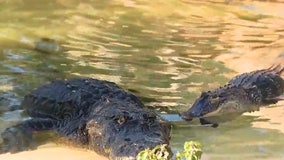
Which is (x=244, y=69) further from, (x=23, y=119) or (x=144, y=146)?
(x=144, y=146)

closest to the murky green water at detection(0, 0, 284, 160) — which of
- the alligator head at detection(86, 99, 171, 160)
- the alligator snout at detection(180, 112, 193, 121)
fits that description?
the alligator snout at detection(180, 112, 193, 121)

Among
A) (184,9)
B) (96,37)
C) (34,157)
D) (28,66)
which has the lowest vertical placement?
(34,157)

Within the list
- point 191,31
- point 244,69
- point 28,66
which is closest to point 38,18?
point 191,31

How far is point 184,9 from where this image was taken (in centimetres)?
1219

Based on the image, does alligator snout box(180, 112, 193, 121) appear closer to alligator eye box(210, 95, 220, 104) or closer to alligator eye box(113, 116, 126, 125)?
alligator eye box(210, 95, 220, 104)

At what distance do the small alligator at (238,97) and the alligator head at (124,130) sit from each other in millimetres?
913

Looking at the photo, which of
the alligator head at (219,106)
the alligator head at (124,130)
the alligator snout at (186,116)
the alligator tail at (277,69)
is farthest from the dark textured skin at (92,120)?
the alligator tail at (277,69)

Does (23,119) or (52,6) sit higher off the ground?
(52,6)

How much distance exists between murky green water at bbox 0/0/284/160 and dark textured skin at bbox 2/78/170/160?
295mm

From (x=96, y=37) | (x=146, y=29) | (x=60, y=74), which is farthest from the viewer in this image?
(x=146, y=29)

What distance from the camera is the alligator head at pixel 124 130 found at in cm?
462

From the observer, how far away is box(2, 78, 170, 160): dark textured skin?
483 centimetres

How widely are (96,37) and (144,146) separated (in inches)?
204

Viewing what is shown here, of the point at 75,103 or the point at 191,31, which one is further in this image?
the point at 191,31
